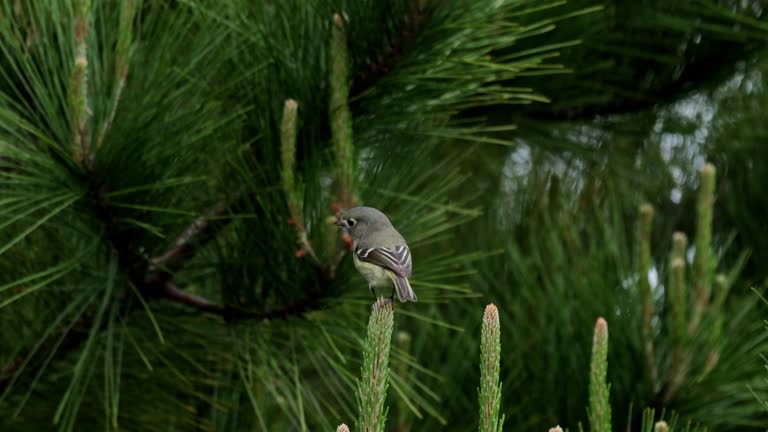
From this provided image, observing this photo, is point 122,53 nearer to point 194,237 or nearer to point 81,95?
point 81,95

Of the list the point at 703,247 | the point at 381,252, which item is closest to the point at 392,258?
the point at 381,252

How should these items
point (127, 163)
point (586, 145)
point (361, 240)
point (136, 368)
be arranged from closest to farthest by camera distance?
point (361, 240) < point (127, 163) < point (136, 368) < point (586, 145)

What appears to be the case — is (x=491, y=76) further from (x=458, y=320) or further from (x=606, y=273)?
(x=458, y=320)

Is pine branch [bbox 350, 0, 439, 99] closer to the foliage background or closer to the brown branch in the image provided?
the foliage background

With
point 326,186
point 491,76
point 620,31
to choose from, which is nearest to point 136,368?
point 326,186

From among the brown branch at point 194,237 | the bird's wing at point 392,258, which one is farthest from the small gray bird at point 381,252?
the brown branch at point 194,237

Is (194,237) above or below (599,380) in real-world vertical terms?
above

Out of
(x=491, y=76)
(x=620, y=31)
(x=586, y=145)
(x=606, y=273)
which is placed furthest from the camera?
(x=586, y=145)

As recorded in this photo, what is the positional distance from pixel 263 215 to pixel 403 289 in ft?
1.57

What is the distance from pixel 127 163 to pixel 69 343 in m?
0.44

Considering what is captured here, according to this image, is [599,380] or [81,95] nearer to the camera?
[599,380]

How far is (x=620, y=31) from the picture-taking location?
249 centimetres

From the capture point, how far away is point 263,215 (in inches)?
67.4

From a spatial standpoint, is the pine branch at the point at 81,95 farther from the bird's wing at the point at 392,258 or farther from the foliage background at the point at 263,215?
the bird's wing at the point at 392,258
